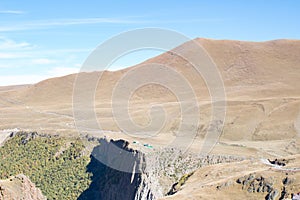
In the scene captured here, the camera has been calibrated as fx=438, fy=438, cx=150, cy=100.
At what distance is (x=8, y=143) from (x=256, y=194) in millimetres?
74125

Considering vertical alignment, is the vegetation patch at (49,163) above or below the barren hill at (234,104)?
below

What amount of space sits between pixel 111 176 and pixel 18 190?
20239mm

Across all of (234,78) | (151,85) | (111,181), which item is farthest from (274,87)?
(111,181)

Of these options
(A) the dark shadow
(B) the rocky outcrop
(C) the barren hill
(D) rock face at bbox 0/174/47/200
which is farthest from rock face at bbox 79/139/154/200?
(B) the rocky outcrop

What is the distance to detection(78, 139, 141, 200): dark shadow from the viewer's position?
63816 millimetres

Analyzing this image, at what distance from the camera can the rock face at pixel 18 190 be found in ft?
170

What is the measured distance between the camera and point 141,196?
5725cm

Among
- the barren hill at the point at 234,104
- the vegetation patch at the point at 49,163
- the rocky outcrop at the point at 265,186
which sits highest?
the barren hill at the point at 234,104

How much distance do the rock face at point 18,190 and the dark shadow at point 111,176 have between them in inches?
507

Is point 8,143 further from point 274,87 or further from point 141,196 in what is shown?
point 274,87

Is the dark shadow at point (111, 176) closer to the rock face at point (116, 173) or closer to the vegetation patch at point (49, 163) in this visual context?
the rock face at point (116, 173)

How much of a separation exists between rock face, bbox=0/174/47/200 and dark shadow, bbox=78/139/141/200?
12.9 meters

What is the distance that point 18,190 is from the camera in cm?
5625

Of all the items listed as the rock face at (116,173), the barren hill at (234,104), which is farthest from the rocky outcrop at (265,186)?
the barren hill at (234,104)
